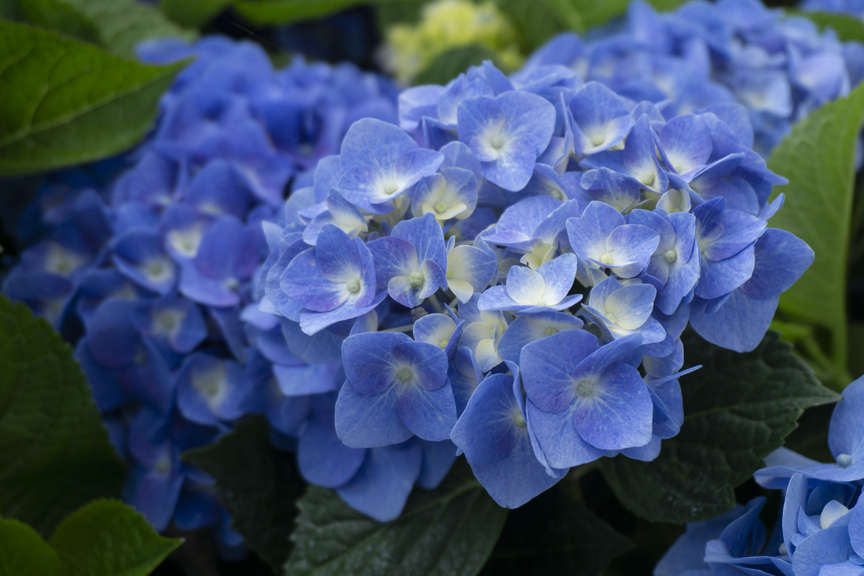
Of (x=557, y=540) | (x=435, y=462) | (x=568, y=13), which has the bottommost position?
(x=557, y=540)

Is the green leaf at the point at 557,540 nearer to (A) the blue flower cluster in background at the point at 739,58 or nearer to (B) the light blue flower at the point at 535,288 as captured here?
(B) the light blue flower at the point at 535,288

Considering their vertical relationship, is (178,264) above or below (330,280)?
below

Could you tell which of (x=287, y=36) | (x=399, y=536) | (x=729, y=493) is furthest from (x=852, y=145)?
(x=287, y=36)

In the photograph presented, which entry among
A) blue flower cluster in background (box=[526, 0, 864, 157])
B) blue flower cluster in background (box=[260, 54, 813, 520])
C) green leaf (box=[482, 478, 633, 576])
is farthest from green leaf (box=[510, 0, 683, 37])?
green leaf (box=[482, 478, 633, 576])

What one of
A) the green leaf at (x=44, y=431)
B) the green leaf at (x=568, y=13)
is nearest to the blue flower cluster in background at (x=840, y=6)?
the green leaf at (x=568, y=13)

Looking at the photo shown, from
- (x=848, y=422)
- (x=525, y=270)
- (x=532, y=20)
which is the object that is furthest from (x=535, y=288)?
(x=532, y=20)

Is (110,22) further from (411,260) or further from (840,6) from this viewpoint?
(840,6)
